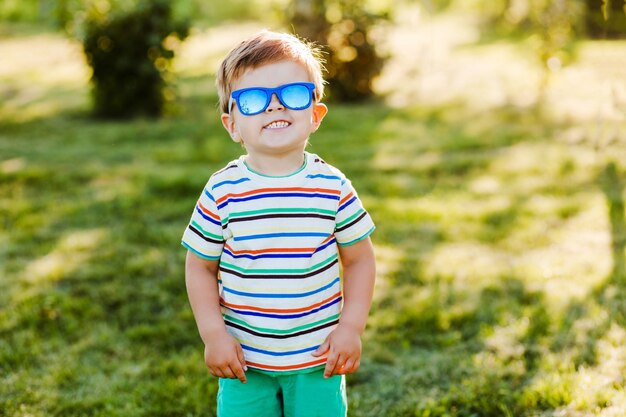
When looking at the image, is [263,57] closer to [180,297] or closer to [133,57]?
[180,297]

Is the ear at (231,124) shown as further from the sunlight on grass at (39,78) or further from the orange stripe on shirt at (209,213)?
the sunlight on grass at (39,78)

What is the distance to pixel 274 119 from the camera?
6.28 ft

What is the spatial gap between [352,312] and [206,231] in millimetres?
498

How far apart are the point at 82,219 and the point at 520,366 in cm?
344

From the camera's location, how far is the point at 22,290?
4.01 metres

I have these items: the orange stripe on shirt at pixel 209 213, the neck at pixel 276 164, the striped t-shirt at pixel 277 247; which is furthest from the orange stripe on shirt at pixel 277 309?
the neck at pixel 276 164

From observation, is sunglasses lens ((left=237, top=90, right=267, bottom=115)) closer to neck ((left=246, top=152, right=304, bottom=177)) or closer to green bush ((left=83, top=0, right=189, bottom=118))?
neck ((left=246, top=152, right=304, bottom=177))

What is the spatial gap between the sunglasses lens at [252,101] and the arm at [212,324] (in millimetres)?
470

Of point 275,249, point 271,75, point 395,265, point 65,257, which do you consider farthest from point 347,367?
point 65,257

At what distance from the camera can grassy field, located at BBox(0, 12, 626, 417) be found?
3.05m

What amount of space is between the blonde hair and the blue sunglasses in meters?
0.07

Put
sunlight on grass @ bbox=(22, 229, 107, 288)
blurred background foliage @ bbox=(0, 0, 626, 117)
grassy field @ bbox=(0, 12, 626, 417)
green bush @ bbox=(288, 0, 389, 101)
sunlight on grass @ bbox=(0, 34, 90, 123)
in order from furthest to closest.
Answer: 1. green bush @ bbox=(288, 0, 389, 101)
2. sunlight on grass @ bbox=(0, 34, 90, 123)
3. blurred background foliage @ bbox=(0, 0, 626, 117)
4. sunlight on grass @ bbox=(22, 229, 107, 288)
5. grassy field @ bbox=(0, 12, 626, 417)

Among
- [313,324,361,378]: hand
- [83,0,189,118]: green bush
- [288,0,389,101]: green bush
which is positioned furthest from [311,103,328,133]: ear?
[288,0,389,101]: green bush

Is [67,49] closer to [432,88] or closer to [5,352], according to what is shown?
[432,88]
